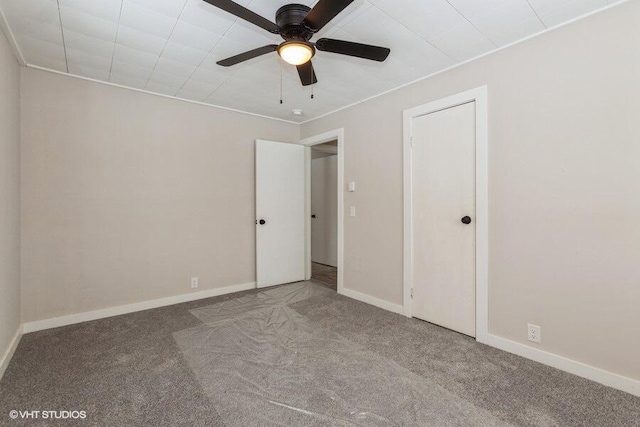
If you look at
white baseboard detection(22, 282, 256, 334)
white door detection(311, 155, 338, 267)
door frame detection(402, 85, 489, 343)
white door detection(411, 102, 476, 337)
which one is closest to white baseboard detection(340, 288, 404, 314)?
white door detection(411, 102, 476, 337)

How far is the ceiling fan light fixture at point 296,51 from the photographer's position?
1753mm

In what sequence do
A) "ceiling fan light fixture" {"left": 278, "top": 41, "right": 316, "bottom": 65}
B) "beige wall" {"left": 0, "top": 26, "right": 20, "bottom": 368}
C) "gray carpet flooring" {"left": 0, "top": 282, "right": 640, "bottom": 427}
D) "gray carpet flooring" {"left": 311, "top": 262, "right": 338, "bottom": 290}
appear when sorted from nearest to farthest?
"gray carpet flooring" {"left": 0, "top": 282, "right": 640, "bottom": 427} < "ceiling fan light fixture" {"left": 278, "top": 41, "right": 316, "bottom": 65} < "beige wall" {"left": 0, "top": 26, "right": 20, "bottom": 368} < "gray carpet flooring" {"left": 311, "top": 262, "right": 338, "bottom": 290}

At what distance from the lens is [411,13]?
189 centimetres

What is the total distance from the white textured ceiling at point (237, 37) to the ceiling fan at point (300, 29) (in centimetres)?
16

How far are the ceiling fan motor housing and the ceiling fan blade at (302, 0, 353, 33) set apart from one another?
8cm

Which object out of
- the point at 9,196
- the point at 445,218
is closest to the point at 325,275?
the point at 445,218

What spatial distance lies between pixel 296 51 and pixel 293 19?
0.16 m

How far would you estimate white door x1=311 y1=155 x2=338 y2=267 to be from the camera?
5.70 m

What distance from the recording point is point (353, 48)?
1840 mm

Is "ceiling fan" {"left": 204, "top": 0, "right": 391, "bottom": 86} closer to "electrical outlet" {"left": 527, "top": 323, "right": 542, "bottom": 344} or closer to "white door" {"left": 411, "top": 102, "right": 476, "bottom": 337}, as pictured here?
"white door" {"left": 411, "top": 102, "right": 476, "bottom": 337}

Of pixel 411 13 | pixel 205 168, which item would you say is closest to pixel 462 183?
pixel 411 13

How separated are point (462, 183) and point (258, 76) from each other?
2.14 meters

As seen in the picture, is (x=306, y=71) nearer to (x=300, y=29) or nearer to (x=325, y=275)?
(x=300, y=29)

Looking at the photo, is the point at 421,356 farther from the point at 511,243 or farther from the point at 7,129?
the point at 7,129
